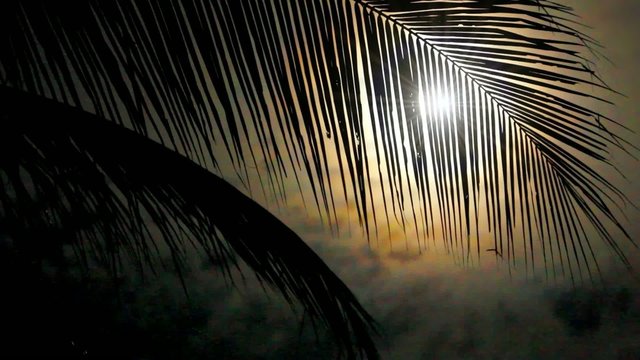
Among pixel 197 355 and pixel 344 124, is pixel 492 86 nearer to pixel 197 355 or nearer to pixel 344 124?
pixel 344 124

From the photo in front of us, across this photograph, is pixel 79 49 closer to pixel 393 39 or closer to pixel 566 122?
pixel 393 39

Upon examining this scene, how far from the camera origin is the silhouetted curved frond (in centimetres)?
85

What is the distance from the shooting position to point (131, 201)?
955 millimetres

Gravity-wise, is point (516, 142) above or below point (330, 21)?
below

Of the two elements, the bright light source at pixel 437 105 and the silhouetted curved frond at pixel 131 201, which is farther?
the bright light source at pixel 437 105

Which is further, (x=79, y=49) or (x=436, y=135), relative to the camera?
(x=436, y=135)

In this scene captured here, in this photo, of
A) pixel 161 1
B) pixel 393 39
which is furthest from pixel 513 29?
pixel 161 1

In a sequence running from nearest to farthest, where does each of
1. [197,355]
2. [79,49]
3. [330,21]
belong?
[79,49] → [330,21] → [197,355]

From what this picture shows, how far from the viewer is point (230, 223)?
0.96 meters

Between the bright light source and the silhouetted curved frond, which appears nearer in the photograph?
the silhouetted curved frond

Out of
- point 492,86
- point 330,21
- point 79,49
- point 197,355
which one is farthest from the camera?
point 197,355

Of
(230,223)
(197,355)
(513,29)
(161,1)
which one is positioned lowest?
(197,355)

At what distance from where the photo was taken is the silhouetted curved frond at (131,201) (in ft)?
2.78

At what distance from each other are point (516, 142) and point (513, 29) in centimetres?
21
